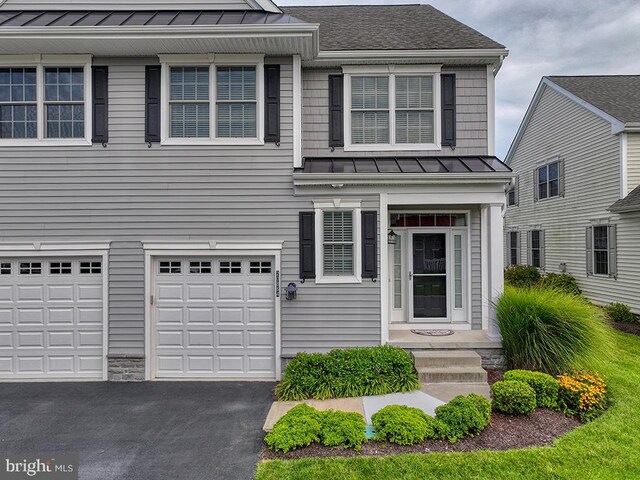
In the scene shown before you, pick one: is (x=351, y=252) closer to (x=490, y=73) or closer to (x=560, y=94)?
(x=490, y=73)

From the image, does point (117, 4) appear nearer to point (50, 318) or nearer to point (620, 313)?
point (50, 318)

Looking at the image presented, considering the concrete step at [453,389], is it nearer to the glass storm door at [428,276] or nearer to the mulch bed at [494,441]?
the mulch bed at [494,441]

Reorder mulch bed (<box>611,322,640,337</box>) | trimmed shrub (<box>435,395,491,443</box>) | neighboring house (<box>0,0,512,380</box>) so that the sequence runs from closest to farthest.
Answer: trimmed shrub (<box>435,395,491,443</box>) < neighboring house (<box>0,0,512,380</box>) < mulch bed (<box>611,322,640,337</box>)

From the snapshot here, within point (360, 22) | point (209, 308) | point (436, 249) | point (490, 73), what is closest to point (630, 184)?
point (490, 73)

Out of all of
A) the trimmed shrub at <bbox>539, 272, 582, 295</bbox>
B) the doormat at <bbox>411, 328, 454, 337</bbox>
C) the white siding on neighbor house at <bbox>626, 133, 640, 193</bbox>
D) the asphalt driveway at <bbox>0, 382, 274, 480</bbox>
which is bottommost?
the asphalt driveway at <bbox>0, 382, 274, 480</bbox>

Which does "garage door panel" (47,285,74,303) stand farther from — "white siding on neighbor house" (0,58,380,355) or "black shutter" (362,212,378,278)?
"black shutter" (362,212,378,278)

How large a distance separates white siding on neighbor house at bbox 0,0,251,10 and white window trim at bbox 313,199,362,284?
4.23 meters

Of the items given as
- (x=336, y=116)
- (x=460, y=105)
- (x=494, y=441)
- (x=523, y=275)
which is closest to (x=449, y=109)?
(x=460, y=105)

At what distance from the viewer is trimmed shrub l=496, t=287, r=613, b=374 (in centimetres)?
535

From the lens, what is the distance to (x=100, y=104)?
20.3 feet

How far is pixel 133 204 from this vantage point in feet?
20.2

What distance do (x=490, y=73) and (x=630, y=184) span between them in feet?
21.7

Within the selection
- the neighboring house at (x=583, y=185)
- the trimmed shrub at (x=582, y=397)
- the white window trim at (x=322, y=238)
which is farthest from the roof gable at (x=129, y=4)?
the neighboring house at (x=583, y=185)

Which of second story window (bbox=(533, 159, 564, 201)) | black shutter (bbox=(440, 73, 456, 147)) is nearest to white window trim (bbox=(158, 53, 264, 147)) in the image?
black shutter (bbox=(440, 73, 456, 147))
